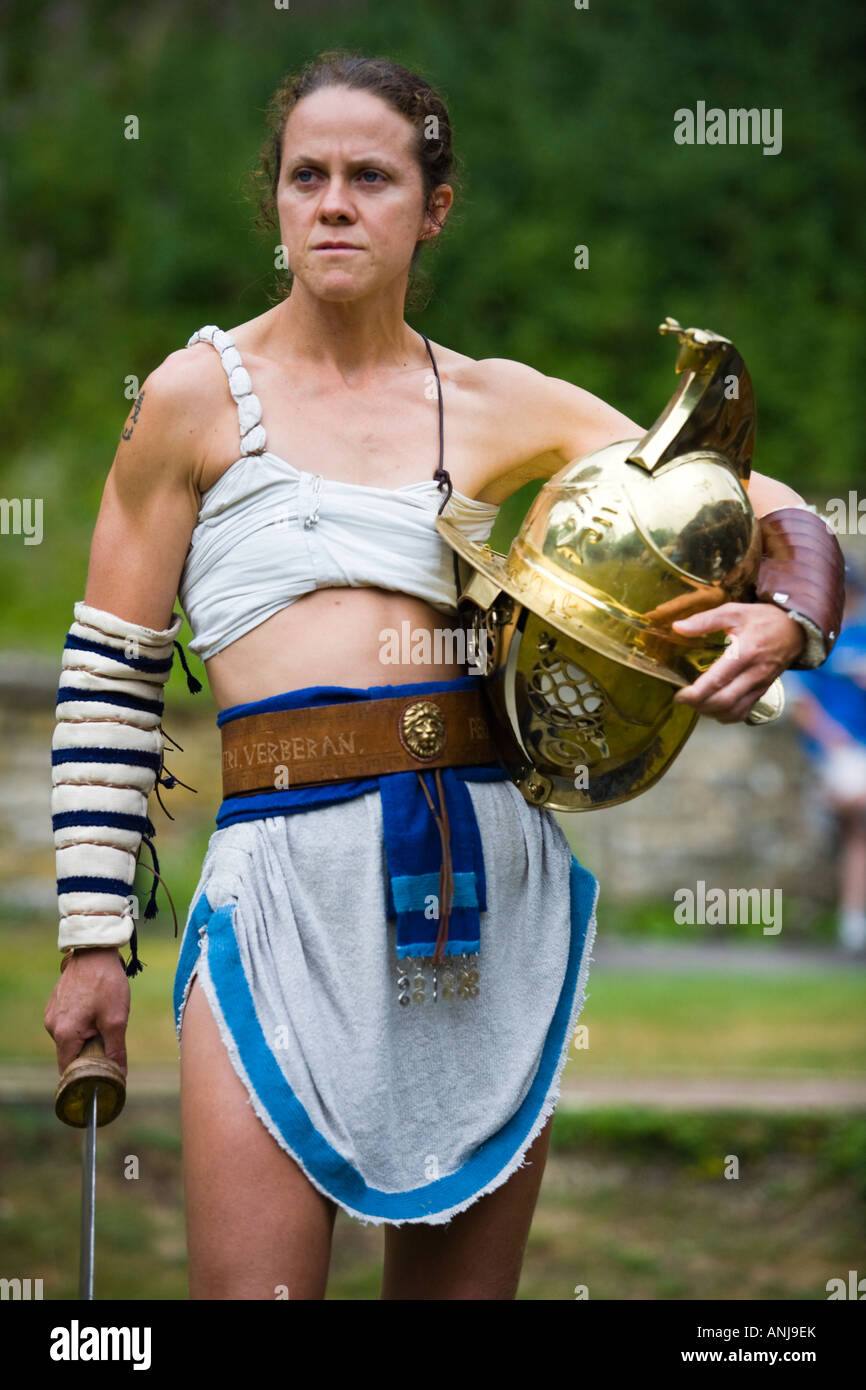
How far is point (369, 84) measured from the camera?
8.41 ft

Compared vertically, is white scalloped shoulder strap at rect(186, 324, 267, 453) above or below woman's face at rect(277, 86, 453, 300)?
below

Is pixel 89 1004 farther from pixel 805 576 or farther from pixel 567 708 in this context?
pixel 805 576

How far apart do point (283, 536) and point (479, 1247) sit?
3.55 feet

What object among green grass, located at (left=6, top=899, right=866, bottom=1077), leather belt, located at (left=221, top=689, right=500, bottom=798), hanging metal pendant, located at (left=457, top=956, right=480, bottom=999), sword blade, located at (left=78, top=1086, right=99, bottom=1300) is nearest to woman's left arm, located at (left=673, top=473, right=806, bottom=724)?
leather belt, located at (left=221, top=689, right=500, bottom=798)

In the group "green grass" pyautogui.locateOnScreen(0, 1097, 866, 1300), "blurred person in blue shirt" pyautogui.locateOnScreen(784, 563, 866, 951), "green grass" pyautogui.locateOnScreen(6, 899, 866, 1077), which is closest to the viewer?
"green grass" pyautogui.locateOnScreen(0, 1097, 866, 1300)

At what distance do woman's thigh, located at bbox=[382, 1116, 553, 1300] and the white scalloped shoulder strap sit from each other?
1.09 m

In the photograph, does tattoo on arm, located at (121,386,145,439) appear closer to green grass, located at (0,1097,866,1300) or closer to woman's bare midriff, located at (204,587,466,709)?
woman's bare midriff, located at (204,587,466,709)

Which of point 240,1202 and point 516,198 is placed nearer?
point 240,1202

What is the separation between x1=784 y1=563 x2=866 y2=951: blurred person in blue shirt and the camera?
29.5 feet

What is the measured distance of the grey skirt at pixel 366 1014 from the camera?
2.42m

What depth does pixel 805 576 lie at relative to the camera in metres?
2.53

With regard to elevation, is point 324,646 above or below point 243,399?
below

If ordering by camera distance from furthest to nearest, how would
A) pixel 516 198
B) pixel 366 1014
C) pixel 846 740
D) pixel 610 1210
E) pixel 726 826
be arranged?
pixel 516 198 → pixel 726 826 → pixel 846 740 → pixel 610 1210 → pixel 366 1014

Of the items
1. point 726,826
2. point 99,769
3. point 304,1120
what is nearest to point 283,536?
point 99,769
